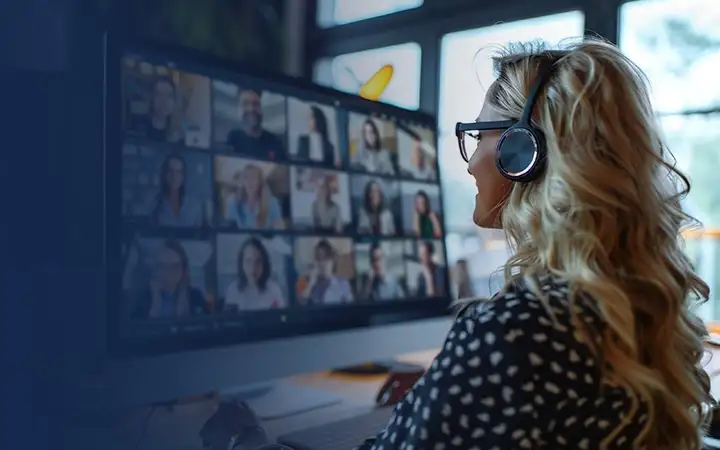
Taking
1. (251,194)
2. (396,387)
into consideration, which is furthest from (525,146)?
(396,387)

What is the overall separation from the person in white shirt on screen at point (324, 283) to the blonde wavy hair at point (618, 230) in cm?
42

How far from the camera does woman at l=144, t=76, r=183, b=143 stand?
79cm

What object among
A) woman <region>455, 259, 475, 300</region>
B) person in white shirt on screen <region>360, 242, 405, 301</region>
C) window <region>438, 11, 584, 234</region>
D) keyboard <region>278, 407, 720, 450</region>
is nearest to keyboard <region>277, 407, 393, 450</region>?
keyboard <region>278, 407, 720, 450</region>

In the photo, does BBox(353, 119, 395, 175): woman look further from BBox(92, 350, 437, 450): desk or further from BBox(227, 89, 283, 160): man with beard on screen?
BBox(92, 350, 437, 450): desk

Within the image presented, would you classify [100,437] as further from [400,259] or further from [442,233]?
[442,233]

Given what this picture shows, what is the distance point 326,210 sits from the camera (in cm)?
99

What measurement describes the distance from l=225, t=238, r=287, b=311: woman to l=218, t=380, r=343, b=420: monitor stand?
165 millimetres

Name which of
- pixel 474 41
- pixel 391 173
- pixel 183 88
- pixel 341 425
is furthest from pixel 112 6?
pixel 474 41

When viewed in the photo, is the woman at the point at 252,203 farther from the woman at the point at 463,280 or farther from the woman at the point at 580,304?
the woman at the point at 463,280

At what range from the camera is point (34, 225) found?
753mm

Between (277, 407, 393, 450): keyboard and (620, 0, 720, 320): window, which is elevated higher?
(620, 0, 720, 320): window

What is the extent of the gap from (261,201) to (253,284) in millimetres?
117

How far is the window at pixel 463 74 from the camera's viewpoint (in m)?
1.82

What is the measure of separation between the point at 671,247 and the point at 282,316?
0.53 metres
